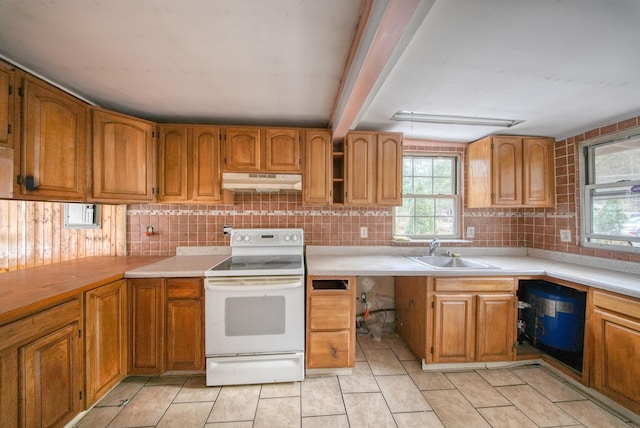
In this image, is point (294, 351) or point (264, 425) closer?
point (264, 425)

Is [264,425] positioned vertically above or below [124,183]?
below

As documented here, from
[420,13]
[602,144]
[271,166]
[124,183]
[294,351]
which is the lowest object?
[294,351]

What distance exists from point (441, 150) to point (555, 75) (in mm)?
1342

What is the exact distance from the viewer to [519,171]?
2.46 m

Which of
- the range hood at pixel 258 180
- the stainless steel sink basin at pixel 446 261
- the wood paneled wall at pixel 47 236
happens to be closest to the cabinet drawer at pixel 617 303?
the stainless steel sink basin at pixel 446 261

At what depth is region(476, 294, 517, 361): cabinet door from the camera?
2.01 m

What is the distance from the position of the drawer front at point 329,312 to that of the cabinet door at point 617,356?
177 cm

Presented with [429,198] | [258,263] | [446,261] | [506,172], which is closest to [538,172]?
[506,172]

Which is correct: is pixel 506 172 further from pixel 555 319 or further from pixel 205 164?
pixel 205 164

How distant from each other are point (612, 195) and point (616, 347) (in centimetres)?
132

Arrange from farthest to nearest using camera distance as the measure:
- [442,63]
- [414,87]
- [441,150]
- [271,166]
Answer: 1. [441,150]
2. [271,166]
3. [414,87]
4. [442,63]

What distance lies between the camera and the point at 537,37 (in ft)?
3.72

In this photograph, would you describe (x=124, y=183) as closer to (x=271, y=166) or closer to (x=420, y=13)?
(x=271, y=166)

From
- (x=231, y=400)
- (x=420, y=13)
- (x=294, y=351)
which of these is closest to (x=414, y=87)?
(x=420, y=13)
